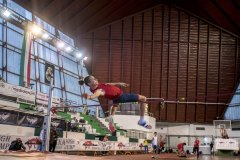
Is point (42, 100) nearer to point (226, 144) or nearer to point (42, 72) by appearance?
point (42, 72)

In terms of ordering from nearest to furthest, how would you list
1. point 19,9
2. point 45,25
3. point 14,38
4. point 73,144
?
point 73,144 → point 14,38 → point 19,9 → point 45,25

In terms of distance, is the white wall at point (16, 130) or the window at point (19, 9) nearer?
the white wall at point (16, 130)

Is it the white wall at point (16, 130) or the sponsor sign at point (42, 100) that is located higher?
the sponsor sign at point (42, 100)

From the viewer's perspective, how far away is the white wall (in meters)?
20.8

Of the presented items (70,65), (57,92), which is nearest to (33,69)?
(57,92)

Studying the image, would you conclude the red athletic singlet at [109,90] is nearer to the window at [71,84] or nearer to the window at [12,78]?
the window at [12,78]

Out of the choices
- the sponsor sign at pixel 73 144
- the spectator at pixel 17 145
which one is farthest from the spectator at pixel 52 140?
the spectator at pixel 17 145

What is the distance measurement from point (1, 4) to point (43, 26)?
22.3 feet

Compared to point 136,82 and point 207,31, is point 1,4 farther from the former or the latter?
point 207,31

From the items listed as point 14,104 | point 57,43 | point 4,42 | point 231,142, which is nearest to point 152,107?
point 231,142

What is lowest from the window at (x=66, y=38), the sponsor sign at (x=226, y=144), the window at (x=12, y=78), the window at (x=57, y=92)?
the sponsor sign at (x=226, y=144)

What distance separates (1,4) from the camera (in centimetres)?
2831

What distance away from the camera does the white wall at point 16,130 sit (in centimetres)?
2077

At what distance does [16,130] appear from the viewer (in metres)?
21.6
